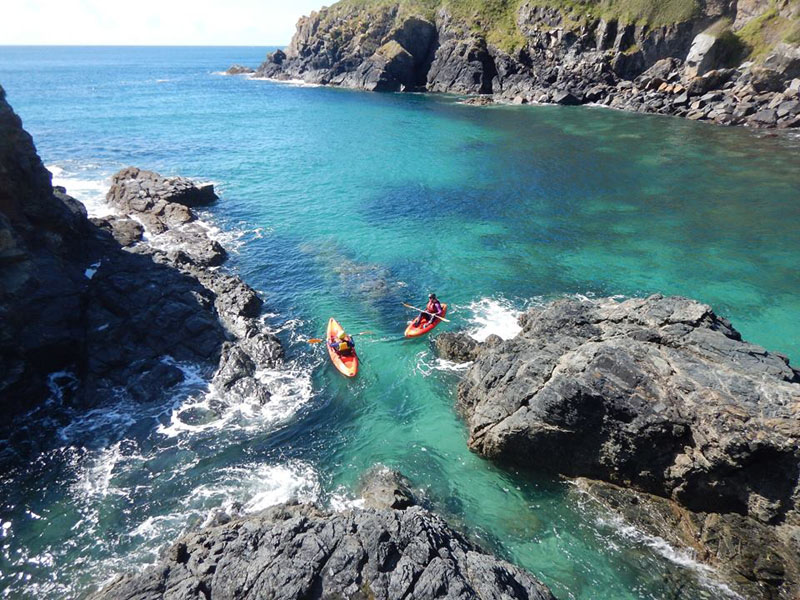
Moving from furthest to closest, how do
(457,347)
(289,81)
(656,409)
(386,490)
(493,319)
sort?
(289,81), (493,319), (457,347), (386,490), (656,409)

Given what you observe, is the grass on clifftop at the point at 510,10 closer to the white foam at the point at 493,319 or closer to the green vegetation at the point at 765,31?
the green vegetation at the point at 765,31

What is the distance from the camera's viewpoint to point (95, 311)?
28.1 metres

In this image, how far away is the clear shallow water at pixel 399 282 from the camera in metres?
18.5

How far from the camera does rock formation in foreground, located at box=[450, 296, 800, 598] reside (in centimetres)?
1641

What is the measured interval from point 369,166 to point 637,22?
7222 cm

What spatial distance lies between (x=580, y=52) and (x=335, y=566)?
115940 mm

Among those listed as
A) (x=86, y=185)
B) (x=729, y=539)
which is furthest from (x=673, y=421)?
(x=86, y=185)

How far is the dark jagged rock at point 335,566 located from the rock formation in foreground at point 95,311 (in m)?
11.0

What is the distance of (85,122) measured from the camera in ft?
283

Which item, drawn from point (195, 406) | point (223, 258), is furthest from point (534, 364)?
point (223, 258)

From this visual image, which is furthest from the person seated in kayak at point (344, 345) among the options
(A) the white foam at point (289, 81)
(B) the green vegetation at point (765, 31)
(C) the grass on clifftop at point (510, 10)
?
(A) the white foam at point (289, 81)

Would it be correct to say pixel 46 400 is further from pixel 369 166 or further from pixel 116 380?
pixel 369 166

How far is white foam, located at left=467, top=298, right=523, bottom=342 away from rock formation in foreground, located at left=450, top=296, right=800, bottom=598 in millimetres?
6614

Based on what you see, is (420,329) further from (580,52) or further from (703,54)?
(580,52)
